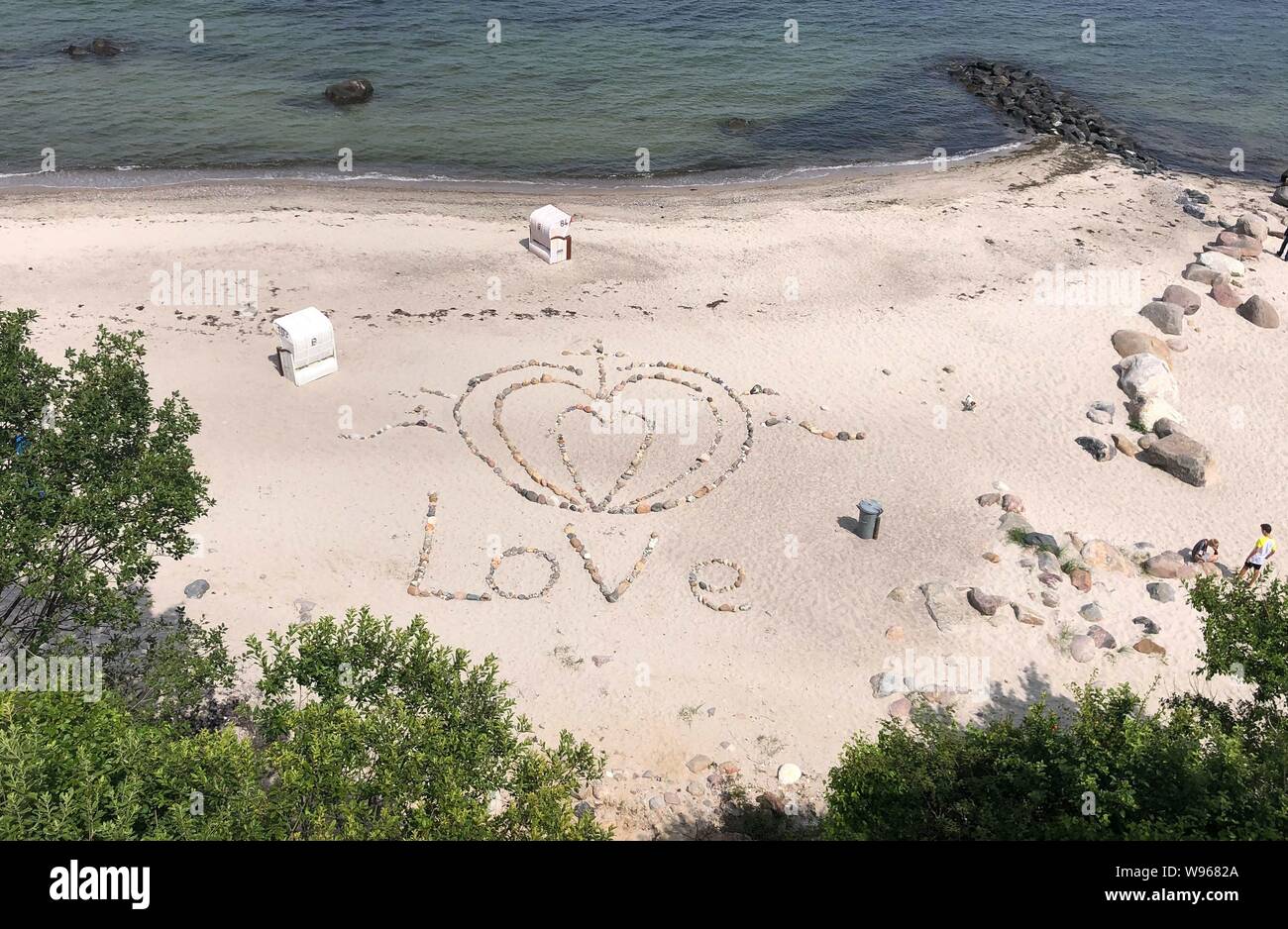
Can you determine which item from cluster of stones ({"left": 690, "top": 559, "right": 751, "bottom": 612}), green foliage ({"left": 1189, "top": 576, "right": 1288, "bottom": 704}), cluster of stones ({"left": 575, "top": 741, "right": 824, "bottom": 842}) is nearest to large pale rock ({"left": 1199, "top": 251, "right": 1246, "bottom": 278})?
cluster of stones ({"left": 690, "top": 559, "right": 751, "bottom": 612})

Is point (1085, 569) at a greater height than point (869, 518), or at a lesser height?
lesser

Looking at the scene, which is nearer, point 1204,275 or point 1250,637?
point 1250,637

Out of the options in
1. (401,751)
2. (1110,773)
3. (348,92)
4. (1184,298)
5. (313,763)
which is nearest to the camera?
(313,763)

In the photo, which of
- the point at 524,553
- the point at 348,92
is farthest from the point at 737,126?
the point at 524,553

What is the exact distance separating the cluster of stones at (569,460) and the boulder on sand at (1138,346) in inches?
557

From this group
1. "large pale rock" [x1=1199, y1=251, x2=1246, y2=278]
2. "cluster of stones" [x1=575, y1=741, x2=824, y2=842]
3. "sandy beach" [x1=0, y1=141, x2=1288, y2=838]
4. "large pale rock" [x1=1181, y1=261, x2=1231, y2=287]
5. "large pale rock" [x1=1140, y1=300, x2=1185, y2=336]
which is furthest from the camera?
"large pale rock" [x1=1199, y1=251, x2=1246, y2=278]

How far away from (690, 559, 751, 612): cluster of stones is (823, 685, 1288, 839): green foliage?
768cm

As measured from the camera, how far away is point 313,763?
38.7 ft

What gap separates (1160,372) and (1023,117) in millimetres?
33274

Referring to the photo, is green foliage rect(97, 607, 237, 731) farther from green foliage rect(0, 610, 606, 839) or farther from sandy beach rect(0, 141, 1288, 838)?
sandy beach rect(0, 141, 1288, 838)

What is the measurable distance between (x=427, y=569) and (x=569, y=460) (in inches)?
222

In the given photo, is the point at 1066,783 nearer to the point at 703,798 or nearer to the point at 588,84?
the point at 703,798

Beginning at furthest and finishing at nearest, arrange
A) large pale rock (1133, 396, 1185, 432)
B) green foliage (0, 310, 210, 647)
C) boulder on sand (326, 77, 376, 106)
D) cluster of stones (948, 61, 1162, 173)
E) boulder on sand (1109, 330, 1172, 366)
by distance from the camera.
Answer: boulder on sand (326, 77, 376, 106) → cluster of stones (948, 61, 1162, 173) → boulder on sand (1109, 330, 1172, 366) → large pale rock (1133, 396, 1185, 432) → green foliage (0, 310, 210, 647)

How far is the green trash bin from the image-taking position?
23859 millimetres
